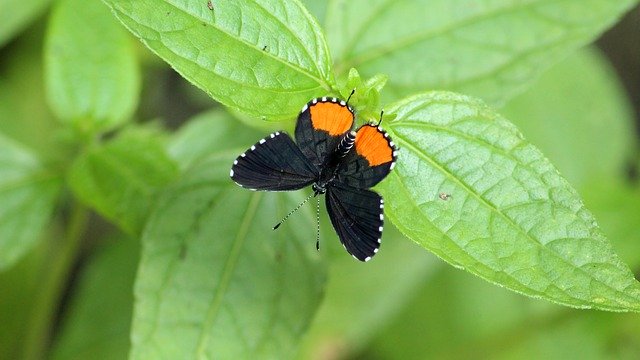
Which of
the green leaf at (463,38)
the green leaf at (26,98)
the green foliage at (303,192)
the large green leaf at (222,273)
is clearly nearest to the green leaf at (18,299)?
the green foliage at (303,192)

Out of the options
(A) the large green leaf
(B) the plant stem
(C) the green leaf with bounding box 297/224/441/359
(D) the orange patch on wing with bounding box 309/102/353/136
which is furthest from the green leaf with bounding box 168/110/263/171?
(D) the orange patch on wing with bounding box 309/102/353/136

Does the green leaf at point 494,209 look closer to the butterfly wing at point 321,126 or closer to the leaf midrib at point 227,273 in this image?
the butterfly wing at point 321,126

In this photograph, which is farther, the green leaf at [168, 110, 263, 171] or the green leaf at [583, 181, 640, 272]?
the green leaf at [583, 181, 640, 272]

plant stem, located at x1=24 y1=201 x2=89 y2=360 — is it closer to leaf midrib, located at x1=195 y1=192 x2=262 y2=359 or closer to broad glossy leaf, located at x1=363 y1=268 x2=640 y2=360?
leaf midrib, located at x1=195 y1=192 x2=262 y2=359

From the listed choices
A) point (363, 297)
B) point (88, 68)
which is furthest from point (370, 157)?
point (363, 297)

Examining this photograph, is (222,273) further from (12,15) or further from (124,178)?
(12,15)

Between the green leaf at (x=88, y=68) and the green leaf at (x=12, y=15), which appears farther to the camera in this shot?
the green leaf at (x=12, y=15)

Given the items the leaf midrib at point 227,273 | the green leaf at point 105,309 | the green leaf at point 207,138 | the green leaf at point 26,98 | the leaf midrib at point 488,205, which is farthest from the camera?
the green leaf at point 26,98
